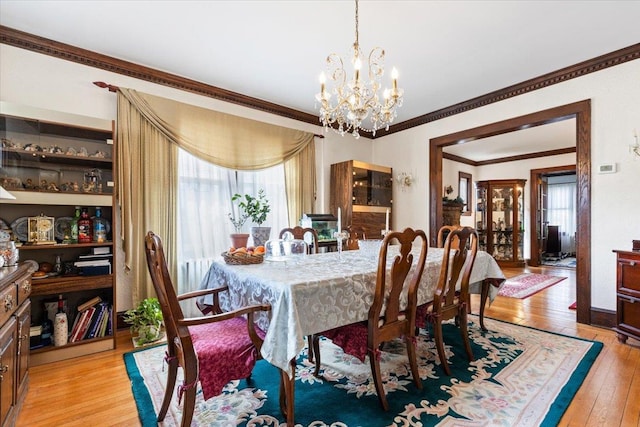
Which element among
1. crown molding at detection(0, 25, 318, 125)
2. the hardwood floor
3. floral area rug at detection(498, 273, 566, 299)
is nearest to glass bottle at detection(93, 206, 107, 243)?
the hardwood floor

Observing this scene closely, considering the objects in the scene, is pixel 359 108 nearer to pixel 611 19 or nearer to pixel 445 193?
pixel 611 19

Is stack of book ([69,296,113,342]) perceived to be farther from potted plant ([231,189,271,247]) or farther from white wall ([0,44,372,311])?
potted plant ([231,189,271,247])

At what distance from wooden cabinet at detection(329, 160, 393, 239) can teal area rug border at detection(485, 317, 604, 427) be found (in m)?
2.66

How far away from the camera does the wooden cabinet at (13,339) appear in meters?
1.41

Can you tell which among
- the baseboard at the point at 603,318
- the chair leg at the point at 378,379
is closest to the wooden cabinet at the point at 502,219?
the baseboard at the point at 603,318

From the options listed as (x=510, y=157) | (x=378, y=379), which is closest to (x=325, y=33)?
(x=378, y=379)

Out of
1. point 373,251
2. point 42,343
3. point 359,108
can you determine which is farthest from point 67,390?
point 359,108

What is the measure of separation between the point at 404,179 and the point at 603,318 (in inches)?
115

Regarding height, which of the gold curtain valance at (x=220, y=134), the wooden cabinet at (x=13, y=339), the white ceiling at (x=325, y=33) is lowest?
the wooden cabinet at (x=13, y=339)

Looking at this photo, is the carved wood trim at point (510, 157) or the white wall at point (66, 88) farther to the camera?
the carved wood trim at point (510, 157)

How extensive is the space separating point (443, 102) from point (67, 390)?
485cm

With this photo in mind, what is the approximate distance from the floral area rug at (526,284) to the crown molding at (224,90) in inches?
103

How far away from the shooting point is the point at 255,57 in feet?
9.62

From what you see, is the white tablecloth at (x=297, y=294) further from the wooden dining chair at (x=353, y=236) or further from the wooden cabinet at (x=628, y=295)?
the wooden cabinet at (x=628, y=295)
